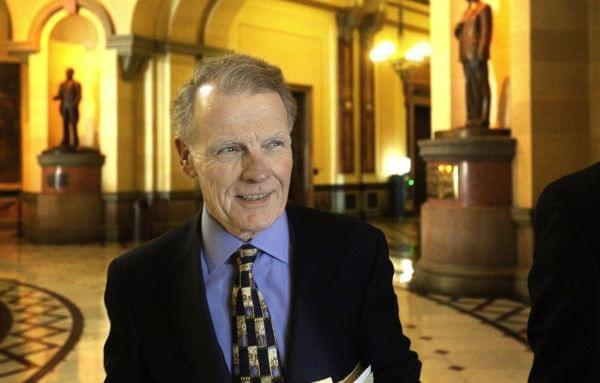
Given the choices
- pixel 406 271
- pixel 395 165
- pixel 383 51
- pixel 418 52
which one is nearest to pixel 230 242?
pixel 406 271

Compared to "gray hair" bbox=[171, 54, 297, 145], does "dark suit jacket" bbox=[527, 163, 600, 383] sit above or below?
below

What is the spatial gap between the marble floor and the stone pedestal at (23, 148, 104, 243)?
314cm

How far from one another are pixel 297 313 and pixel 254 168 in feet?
1.02

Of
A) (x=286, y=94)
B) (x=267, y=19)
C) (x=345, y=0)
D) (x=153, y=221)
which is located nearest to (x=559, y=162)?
(x=286, y=94)

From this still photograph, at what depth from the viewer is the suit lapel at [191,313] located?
1293 millimetres

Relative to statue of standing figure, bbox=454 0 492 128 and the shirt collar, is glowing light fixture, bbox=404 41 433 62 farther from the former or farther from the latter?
the shirt collar

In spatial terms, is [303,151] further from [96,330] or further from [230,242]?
[230,242]

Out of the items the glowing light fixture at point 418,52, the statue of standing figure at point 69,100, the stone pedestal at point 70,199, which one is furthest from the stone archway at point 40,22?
the glowing light fixture at point 418,52

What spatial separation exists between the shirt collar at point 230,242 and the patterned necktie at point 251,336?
4cm

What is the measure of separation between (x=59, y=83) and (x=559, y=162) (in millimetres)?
9504

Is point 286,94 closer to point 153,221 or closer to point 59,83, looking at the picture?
point 153,221

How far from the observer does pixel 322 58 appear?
15.2 m

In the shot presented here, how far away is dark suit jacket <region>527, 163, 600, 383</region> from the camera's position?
992 millimetres

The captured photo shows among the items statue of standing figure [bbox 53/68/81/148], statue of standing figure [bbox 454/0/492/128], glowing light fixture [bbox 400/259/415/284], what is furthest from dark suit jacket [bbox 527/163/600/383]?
statue of standing figure [bbox 53/68/81/148]
